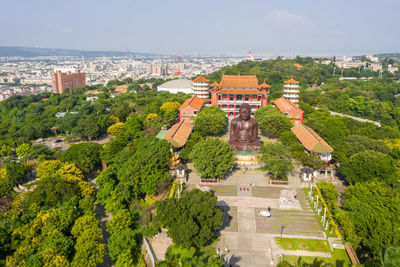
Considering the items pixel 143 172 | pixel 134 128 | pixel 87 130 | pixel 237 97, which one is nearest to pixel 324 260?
pixel 143 172

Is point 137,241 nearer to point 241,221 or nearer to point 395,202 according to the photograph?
point 241,221

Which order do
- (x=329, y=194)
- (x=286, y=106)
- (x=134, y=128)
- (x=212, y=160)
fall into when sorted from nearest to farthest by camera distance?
(x=329, y=194)
(x=212, y=160)
(x=134, y=128)
(x=286, y=106)

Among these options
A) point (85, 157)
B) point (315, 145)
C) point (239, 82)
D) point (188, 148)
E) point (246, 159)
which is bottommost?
point (85, 157)

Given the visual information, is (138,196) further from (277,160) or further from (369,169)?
(369,169)

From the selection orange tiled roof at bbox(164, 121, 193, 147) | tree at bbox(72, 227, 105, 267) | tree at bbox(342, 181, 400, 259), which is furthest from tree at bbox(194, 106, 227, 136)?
tree at bbox(72, 227, 105, 267)

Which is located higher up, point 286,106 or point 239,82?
point 239,82

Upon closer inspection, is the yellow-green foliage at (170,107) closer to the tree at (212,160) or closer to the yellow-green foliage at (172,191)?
the tree at (212,160)
